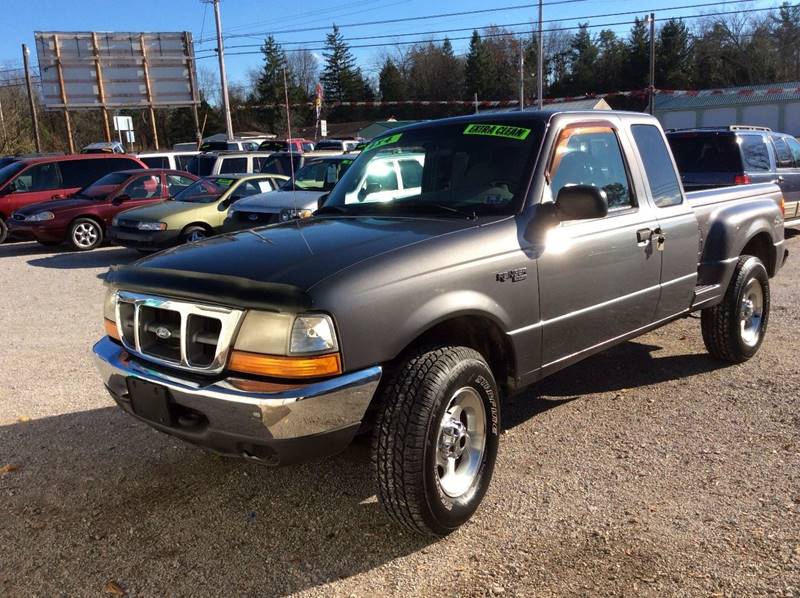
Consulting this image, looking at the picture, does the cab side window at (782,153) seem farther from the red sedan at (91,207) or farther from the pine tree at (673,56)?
the pine tree at (673,56)

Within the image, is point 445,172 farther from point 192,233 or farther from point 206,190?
point 206,190

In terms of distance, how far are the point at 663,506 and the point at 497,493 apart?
0.81m

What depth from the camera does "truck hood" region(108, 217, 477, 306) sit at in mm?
2734

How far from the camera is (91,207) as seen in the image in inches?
514

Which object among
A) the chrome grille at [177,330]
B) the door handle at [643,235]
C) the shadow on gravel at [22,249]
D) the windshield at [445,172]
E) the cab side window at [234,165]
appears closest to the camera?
the chrome grille at [177,330]

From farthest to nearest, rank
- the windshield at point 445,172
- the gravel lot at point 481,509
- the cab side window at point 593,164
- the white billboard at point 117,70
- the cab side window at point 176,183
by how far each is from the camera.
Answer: the white billboard at point 117,70 → the cab side window at point 176,183 → the cab side window at point 593,164 → the windshield at point 445,172 → the gravel lot at point 481,509

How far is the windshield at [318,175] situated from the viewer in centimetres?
1191

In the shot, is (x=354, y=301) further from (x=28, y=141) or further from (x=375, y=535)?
(x=28, y=141)

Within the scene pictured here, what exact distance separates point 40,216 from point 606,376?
11452 millimetres

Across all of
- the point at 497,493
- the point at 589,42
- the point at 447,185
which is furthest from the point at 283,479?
the point at 589,42

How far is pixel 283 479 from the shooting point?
3.71 m

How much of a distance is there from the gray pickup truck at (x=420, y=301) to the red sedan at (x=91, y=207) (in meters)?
10.2

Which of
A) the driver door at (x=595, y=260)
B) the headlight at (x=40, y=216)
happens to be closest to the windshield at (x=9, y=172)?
the headlight at (x=40, y=216)

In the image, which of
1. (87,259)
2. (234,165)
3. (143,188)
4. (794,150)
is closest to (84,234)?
(87,259)
